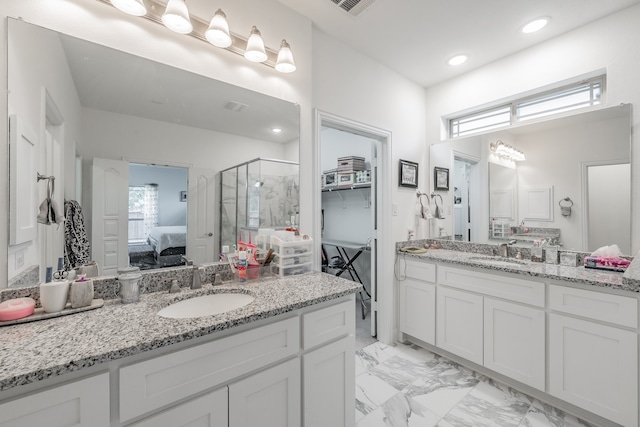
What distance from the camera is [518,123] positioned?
2.46 meters

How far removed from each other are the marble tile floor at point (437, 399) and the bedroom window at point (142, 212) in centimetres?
166

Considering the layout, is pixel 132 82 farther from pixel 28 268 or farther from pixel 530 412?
pixel 530 412

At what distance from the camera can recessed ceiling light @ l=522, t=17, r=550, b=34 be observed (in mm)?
2025

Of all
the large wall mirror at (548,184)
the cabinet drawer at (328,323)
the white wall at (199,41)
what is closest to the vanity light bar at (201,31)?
the white wall at (199,41)

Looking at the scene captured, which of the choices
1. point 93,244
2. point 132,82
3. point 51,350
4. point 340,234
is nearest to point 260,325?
point 51,350

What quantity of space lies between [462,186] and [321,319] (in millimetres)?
2267

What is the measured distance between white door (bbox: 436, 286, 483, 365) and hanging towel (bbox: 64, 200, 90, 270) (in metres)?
2.45

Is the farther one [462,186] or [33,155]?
[462,186]

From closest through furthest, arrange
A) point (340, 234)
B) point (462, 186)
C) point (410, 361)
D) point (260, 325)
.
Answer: point (260, 325), point (410, 361), point (462, 186), point (340, 234)

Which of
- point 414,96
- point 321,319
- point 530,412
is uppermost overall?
point 414,96

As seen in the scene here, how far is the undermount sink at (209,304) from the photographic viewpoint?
4.34 feet

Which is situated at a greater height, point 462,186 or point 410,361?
point 462,186

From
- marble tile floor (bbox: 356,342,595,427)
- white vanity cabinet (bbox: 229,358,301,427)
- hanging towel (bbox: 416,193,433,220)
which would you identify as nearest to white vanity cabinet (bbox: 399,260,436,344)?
marble tile floor (bbox: 356,342,595,427)

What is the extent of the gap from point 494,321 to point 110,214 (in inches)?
99.4
